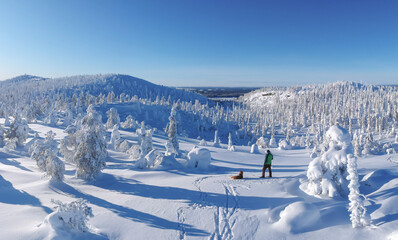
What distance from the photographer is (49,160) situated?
42.1ft

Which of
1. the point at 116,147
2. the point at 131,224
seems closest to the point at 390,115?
the point at 116,147

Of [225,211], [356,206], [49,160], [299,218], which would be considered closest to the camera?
[356,206]

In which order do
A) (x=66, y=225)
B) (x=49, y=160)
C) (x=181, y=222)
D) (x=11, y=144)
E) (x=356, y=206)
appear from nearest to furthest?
(x=356, y=206) < (x=66, y=225) < (x=181, y=222) < (x=49, y=160) < (x=11, y=144)

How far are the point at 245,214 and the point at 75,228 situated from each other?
5.73 m

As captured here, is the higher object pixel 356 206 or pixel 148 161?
pixel 356 206

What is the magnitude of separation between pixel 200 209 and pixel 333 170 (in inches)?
227

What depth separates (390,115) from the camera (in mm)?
124875

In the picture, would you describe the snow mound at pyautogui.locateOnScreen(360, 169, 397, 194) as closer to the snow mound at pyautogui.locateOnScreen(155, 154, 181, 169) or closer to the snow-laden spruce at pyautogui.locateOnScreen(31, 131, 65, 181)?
the snow mound at pyautogui.locateOnScreen(155, 154, 181, 169)

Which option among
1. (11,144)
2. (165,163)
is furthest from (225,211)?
(11,144)

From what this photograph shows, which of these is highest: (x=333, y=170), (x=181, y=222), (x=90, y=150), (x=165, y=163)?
(x=333, y=170)

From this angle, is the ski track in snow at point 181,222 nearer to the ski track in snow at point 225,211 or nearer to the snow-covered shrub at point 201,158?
the ski track in snow at point 225,211

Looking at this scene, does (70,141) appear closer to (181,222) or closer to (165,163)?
(165,163)

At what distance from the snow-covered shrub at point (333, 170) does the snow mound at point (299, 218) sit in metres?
2.34

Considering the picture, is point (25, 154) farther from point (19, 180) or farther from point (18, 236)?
point (18, 236)
